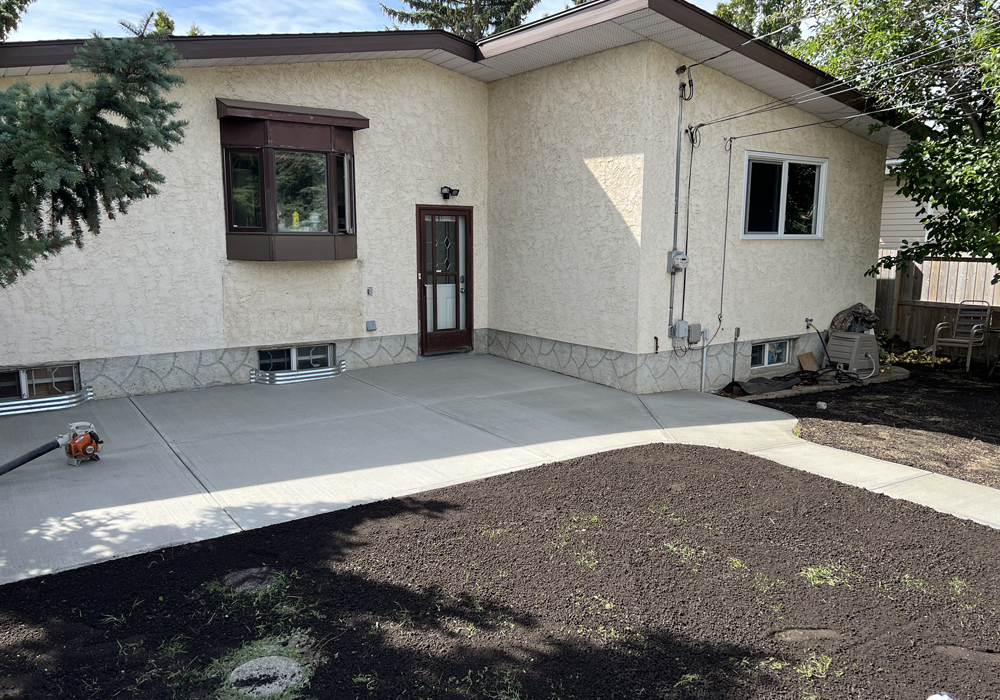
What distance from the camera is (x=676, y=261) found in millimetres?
8836

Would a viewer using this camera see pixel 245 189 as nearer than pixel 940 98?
Yes

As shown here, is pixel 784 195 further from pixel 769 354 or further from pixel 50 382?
pixel 50 382

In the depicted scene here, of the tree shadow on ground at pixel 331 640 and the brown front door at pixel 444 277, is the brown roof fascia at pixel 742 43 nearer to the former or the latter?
the brown front door at pixel 444 277

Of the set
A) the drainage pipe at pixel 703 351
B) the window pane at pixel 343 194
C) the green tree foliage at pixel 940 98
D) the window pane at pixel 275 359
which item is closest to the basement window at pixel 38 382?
the window pane at pixel 275 359

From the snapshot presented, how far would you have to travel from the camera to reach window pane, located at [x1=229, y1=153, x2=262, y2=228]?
907cm

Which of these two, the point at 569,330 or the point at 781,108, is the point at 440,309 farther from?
the point at 781,108

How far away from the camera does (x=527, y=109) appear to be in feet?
33.8

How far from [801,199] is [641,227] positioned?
10.9ft

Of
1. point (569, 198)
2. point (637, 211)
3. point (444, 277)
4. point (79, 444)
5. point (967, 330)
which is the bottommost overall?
point (79, 444)

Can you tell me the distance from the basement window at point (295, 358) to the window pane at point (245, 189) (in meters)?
1.78

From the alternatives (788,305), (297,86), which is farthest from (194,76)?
(788,305)

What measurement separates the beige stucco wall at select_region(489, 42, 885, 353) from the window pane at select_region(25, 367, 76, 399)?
5.99 metres

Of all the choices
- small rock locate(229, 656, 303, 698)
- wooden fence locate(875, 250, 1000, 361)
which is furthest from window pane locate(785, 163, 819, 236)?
small rock locate(229, 656, 303, 698)

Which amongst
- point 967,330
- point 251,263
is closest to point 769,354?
point 967,330
